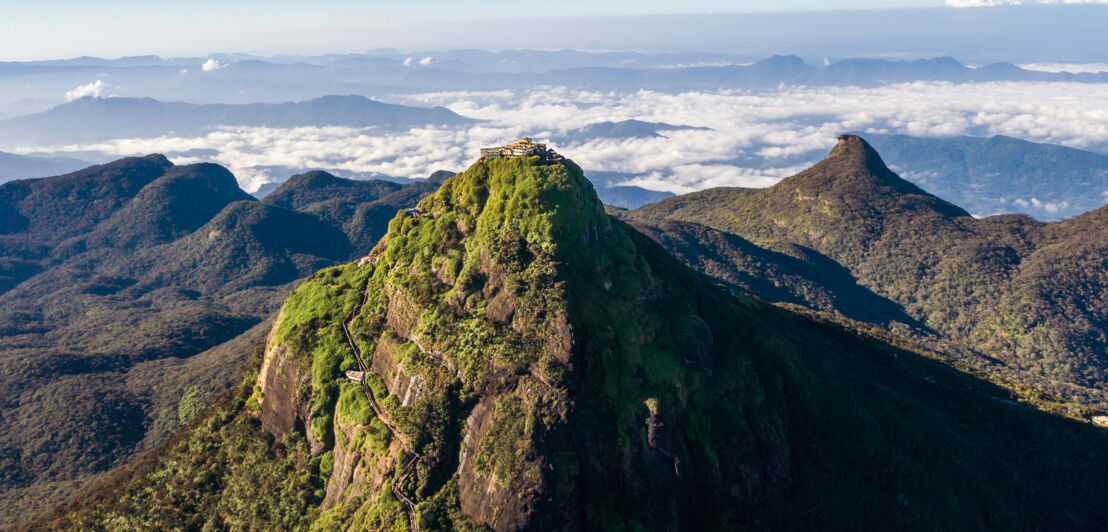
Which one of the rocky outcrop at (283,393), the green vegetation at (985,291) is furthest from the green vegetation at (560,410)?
the green vegetation at (985,291)

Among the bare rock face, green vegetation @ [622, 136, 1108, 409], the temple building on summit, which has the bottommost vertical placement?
green vegetation @ [622, 136, 1108, 409]

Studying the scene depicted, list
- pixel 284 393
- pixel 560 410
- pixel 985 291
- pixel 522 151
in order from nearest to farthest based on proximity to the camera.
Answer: pixel 560 410 → pixel 284 393 → pixel 522 151 → pixel 985 291

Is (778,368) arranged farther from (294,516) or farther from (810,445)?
(294,516)

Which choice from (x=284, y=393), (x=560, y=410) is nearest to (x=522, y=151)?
(x=560, y=410)

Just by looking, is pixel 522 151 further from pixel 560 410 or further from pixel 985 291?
pixel 985 291

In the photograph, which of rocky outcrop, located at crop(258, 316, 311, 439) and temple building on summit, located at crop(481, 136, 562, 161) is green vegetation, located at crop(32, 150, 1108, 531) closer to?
rocky outcrop, located at crop(258, 316, 311, 439)

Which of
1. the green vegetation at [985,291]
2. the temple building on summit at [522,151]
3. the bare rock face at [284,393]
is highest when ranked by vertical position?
the temple building on summit at [522,151]

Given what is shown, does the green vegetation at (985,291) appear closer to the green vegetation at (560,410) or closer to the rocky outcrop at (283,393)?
the green vegetation at (560,410)

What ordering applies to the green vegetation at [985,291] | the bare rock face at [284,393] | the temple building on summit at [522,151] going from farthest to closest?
the green vegetation at [985,291] < the temple building on summit at [522,151] < the bare rock face at [284,393]

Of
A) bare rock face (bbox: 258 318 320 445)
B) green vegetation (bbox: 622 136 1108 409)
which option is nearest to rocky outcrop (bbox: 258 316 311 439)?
bare rock face (bbox: 258 318 320 445)

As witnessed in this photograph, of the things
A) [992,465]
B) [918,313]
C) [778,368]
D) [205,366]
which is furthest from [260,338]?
[918,313]
